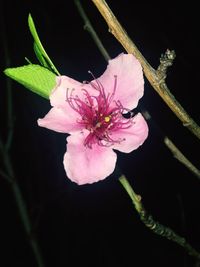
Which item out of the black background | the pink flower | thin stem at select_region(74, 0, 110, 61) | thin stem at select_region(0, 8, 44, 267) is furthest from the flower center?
thin stem at select_region(0, 8, 44, 267)

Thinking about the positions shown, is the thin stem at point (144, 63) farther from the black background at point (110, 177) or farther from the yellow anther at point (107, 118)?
the black background at point (110, 177)

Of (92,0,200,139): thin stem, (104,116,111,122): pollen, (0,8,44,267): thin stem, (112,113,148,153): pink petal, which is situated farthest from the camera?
(0,8,44,267): thin stem

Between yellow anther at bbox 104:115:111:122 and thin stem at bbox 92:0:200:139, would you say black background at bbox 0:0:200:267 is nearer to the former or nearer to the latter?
yellow anther at bbox 104:115:111:122

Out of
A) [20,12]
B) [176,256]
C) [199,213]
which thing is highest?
[20,12]

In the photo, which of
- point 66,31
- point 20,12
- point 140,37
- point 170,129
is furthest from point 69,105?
point 20,12

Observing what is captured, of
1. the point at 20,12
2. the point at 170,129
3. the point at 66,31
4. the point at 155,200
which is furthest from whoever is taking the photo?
the point at 20,12

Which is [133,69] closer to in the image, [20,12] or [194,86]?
[194,86]
